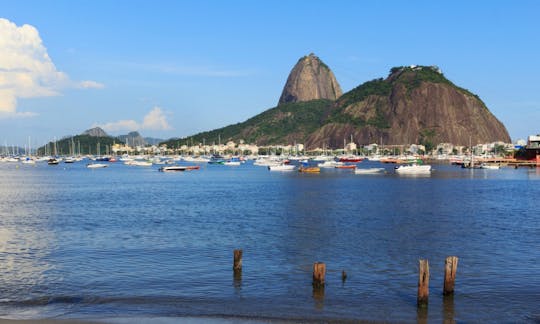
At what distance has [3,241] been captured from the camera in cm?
3553

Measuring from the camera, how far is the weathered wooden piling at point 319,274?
23.2 metres

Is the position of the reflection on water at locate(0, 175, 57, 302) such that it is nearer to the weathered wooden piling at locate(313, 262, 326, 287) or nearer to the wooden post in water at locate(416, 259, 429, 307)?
the weathered wooden piling at locate(313, 262, 326, 287)

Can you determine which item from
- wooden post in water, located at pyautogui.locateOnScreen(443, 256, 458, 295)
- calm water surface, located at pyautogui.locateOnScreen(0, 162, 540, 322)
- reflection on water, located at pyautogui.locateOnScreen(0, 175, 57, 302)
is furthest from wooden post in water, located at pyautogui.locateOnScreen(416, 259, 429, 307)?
reflection on water, located at pyautogui.locateOnScreen(0, 175, 57, 302)

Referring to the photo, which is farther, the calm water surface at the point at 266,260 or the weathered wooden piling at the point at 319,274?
the weathered wooden piling at the point at 319,274

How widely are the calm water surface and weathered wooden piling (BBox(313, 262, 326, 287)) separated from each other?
0.47 metres

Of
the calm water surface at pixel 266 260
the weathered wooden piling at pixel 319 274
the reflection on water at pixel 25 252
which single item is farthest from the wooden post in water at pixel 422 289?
the reflection on water at pixel 25 252

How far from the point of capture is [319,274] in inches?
918

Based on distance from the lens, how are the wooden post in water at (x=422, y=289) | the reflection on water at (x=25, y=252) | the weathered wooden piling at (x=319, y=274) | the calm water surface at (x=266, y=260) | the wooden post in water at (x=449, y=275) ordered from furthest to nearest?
the reflection on water at (x=25, y=252) < the weathered wooden piling at (x=319, y=274) < the wooden post in water at (x=449, y=275) < the calm water surface at (x=266, y=260) < the wooden post in water at (x=422, y=289)

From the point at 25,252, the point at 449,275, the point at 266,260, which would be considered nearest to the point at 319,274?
the point at 449,275

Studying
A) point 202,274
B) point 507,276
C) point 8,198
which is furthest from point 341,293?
point 8,198

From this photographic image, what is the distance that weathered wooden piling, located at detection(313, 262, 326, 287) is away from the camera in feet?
76.0

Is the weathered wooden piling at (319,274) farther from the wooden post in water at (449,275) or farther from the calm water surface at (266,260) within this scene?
the wooden post in water at (449,275)

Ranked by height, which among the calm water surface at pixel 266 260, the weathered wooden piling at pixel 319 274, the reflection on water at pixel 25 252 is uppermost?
the weathered wooden piling at pixel 319 274

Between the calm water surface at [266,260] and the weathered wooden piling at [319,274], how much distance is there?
0.47 metres
